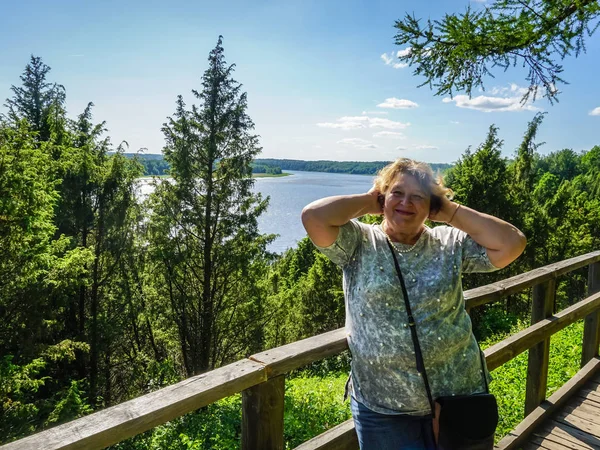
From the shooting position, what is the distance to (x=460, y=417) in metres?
1.57

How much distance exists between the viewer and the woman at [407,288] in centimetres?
163

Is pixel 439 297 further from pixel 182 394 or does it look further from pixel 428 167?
pixel 182 394

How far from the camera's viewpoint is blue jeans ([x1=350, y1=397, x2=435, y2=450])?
64.3 inches

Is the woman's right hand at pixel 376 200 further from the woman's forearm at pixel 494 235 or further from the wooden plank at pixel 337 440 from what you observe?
the wooden plank at pixel 337 440

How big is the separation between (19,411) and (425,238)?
995 centimetres

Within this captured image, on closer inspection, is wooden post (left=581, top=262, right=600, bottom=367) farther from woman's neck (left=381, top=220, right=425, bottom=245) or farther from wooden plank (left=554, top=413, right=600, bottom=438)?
woman's neck (left=381, top=220, right=425, bottom=245)

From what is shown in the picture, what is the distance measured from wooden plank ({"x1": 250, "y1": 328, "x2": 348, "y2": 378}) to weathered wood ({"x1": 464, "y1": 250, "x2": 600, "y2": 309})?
0.96 m

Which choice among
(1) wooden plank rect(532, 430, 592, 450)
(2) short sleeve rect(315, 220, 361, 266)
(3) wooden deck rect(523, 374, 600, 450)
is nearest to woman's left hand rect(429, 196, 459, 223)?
(2) short sleeve rect(315, 220, 361, 266)

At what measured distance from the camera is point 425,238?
70.9 inches

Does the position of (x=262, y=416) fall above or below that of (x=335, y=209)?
below

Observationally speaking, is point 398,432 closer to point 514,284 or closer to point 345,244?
point 345,244

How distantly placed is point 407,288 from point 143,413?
1.04 m

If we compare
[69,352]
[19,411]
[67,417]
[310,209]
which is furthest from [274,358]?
[69,352]

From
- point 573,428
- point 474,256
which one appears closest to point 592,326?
point 573,428
